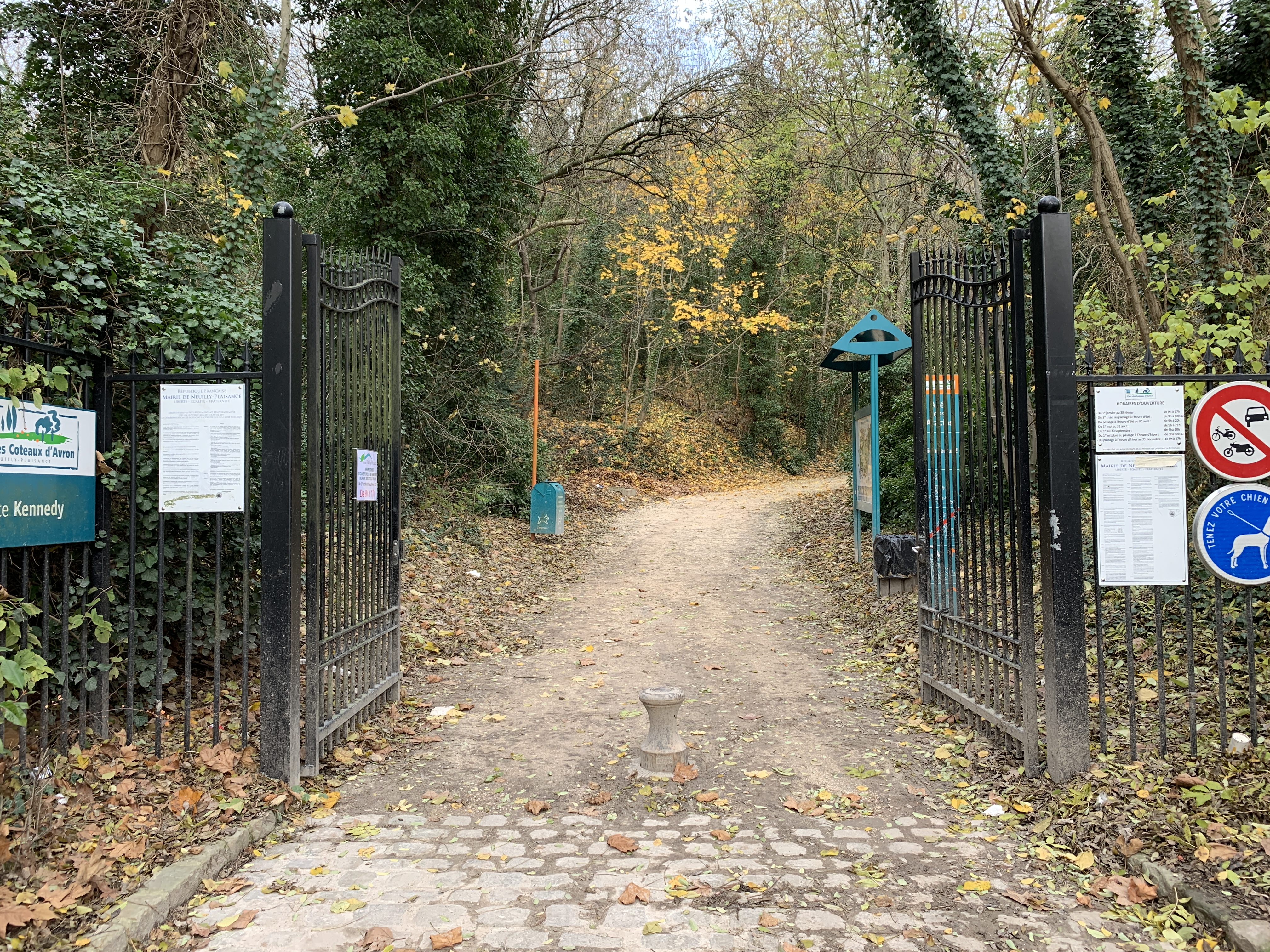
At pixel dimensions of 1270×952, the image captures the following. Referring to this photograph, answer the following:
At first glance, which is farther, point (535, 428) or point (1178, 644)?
point (535, 428)

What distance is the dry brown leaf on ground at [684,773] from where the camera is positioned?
4785mm

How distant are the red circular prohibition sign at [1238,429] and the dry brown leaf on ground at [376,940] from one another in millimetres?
4477

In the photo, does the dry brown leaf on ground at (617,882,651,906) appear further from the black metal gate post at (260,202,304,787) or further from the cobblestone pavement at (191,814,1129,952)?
the black metal gate post at (260,202,304,787)

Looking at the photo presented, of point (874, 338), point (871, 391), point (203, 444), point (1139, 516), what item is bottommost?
point (1139, 516)

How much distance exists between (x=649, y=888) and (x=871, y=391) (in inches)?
320

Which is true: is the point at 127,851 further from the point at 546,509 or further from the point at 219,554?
the point at 546,509

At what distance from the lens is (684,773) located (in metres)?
4.83

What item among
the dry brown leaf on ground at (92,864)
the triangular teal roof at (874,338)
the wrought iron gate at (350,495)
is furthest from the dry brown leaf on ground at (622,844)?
the triangular teal roof at (874,338)

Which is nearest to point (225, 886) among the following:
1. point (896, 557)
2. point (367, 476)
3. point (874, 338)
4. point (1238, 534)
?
point (367, 476)

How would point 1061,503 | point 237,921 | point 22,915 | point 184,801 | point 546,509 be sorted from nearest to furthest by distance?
point 22,915
point 237,921
point 184,801
point 1061,503
point 546,509

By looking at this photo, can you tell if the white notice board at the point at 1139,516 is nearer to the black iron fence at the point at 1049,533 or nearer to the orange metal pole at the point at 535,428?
the black iron fence at the point at 1049,533

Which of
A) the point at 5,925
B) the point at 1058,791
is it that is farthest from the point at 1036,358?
the point at 5,925

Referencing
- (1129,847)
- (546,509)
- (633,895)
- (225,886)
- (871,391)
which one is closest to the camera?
(633,895)

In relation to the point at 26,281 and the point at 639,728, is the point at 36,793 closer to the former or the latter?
the point at 26,281
